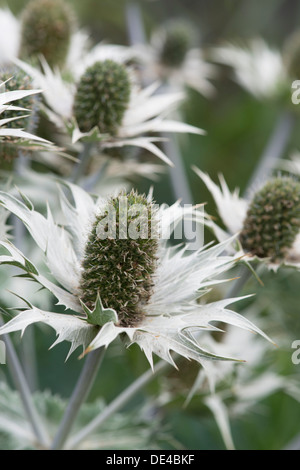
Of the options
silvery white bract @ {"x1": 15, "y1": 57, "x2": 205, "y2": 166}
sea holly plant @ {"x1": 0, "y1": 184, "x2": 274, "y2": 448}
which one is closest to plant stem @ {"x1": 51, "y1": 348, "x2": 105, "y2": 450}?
sea holly plant @ {"x1": 0, "y1": 184, "x2": 274, "y2": 448}

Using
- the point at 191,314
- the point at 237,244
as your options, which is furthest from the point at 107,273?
the point at 237,244

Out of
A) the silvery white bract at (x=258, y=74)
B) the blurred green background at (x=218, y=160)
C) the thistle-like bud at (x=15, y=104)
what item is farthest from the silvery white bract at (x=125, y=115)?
the silvery white bract at (x=258, y=74)

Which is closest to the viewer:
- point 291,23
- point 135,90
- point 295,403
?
point 135,90

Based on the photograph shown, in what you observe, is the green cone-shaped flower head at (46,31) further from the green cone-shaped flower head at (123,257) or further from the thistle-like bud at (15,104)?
the green cone-shaped flower head at (123,257)

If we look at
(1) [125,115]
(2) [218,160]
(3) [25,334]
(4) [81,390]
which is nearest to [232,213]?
(1) [125,115]

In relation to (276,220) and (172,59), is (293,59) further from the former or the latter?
(276,220)
